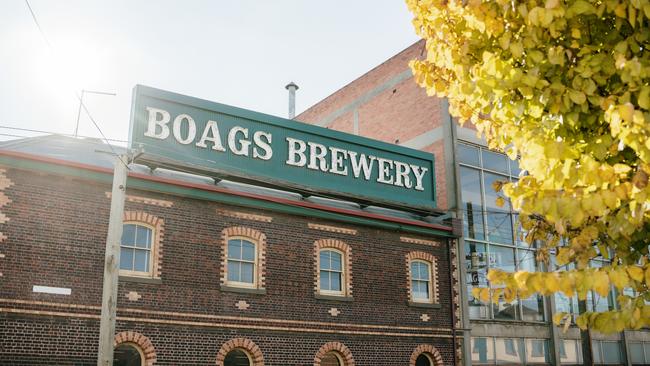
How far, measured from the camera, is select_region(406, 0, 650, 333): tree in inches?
211

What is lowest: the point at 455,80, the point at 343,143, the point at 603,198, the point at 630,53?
the point at 603,198

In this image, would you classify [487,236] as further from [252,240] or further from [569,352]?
[252,240]

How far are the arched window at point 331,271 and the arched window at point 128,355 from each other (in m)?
5.50

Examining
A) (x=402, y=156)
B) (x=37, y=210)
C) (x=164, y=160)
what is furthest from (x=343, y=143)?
(x=37, y=210)

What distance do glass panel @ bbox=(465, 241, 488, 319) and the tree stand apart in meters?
15.1

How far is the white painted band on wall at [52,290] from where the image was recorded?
47.0ft

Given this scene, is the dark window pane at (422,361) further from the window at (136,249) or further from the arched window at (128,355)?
the window at (136,249)

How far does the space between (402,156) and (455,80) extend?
1435 cm

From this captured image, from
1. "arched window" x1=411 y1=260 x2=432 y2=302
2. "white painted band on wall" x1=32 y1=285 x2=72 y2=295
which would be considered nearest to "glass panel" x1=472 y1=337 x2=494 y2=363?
"arched window" x1=411 y1=260 x2=432 y2=302

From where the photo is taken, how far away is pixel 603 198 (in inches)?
210

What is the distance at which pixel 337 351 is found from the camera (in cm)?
1855

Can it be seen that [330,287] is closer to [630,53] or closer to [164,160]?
[164,160]

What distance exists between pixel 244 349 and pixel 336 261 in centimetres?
397

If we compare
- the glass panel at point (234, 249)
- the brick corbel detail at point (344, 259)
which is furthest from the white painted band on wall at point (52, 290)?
the brick corbel detail at point (344, 259)
